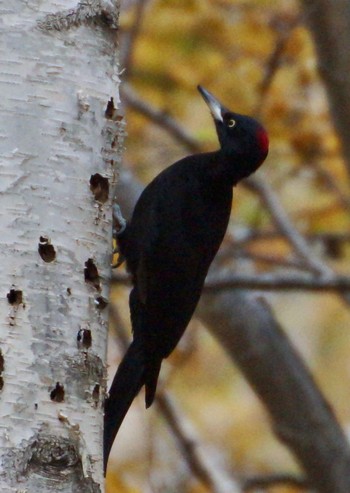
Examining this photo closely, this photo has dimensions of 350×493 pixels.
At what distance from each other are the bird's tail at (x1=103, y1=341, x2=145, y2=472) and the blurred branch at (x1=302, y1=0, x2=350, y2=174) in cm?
162

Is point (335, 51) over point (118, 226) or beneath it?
over

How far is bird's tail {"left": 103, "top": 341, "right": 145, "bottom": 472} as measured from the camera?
10.6ft

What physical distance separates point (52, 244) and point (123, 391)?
3.15ft

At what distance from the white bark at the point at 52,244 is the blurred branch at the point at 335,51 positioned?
1.87 m

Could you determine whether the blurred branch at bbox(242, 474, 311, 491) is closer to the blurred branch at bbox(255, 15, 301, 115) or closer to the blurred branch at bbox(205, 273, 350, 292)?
the blurred branch at bbox(205, 273, 350, 292)

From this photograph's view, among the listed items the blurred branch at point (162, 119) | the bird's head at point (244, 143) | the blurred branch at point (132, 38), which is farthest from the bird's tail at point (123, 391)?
the blurred branch at point (162, 119)

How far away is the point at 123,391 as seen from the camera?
133 inches

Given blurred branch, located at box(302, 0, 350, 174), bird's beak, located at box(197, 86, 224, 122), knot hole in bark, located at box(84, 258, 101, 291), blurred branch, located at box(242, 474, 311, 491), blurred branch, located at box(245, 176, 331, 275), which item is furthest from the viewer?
blurred branch, located at box(245, 176, 331, 275)

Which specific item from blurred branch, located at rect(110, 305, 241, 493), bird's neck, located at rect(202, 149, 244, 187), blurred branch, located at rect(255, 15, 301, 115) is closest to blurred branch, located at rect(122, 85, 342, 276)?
blurred branch, located at rect(255, 15, 301, 115)

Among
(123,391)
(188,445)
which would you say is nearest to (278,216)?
(188,445)

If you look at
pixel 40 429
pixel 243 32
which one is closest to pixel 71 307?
pixel 40 429

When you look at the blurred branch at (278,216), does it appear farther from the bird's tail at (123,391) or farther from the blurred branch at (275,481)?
the bird's tail at (123,391)

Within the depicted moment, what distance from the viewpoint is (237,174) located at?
4.01m

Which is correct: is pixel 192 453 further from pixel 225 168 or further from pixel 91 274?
pixel 91 274
